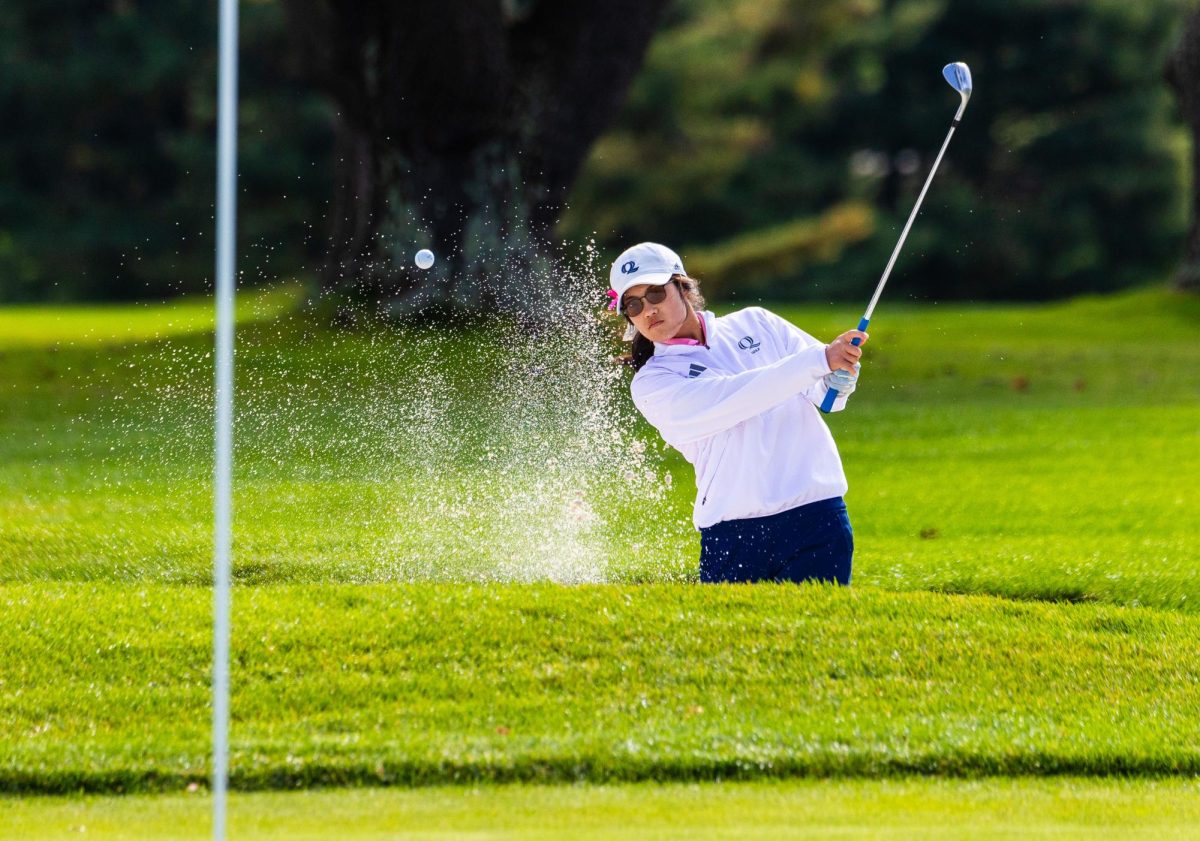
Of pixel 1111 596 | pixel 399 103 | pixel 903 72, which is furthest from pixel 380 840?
pixel 903 72

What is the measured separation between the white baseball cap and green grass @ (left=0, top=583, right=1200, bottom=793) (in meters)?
1.21

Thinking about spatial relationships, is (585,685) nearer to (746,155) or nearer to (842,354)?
(842,354)

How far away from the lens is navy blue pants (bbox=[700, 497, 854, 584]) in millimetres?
5926

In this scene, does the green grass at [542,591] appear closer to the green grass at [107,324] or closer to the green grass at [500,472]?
the green grass at [500,472]

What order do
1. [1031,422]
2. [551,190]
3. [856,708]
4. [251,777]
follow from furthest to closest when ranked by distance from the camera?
[551,190] → [1031,422] → [856,708] → [251,777]

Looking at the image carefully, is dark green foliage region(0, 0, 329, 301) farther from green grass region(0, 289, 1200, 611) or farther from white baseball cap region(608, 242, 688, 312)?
white baseball cap region(608, 242, 688, 312)

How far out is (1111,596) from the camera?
24.3ft

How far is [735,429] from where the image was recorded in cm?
582

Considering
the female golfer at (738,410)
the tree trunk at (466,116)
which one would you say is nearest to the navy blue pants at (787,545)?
the female golfer at (738,410)

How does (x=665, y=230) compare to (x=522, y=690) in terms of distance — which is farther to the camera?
(x=665, y=230)

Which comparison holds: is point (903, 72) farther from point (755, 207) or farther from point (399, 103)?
point (399, 103)

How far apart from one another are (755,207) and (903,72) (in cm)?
532

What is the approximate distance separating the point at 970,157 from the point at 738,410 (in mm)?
37353

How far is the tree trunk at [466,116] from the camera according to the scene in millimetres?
14359
